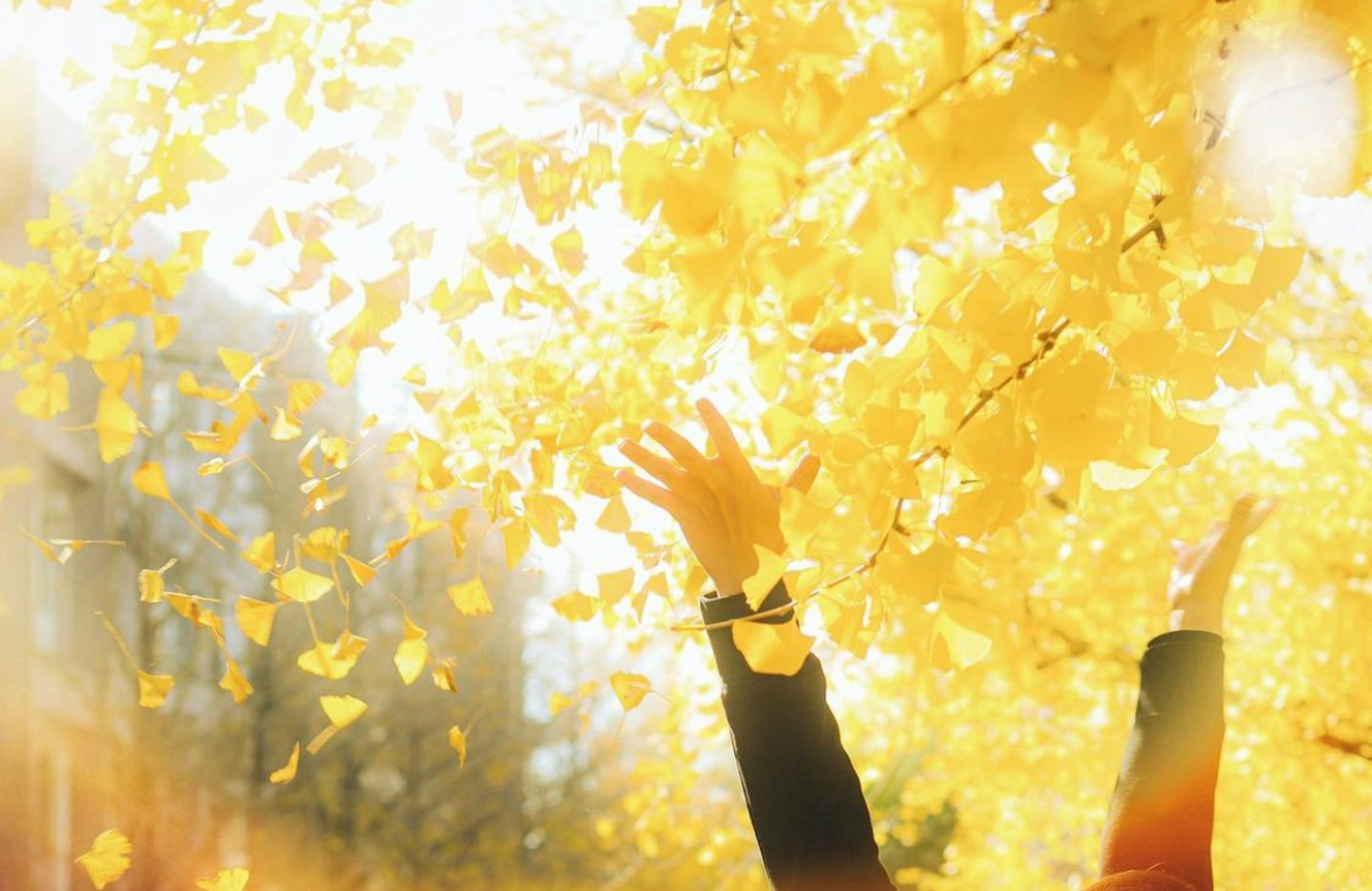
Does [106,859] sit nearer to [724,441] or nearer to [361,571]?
→ [361,571]

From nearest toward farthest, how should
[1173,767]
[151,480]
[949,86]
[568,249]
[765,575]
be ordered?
1. [949,86]
2. [765,575]
3. [151,480]
4. [568,249]
5. [1173,767]

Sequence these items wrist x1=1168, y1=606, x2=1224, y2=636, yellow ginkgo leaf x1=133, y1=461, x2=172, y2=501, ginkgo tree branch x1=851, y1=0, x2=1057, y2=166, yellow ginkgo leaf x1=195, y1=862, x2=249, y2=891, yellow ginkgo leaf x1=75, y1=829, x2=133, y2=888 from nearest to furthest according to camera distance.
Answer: ginkgo tree branch x1=851, y1=0, x2=1057, y2=166
yellow ginkgo leaf x1=133, y1=461, x2=172, y2=501
yellow ginkgo leaf x1=195, y1=862, x2=249, y2=891
yellow ginkgo leaf x1=75, y1=829, x2=133, y2=888
wrist x1=1168, y1=606, x2=1224, y2=636

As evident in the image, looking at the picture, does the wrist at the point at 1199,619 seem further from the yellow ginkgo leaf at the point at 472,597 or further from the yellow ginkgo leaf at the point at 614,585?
the yellow ginkgo leaf at the point at 472,597

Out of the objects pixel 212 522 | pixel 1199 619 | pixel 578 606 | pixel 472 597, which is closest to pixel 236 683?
pixel 212 522

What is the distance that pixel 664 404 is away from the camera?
268cm

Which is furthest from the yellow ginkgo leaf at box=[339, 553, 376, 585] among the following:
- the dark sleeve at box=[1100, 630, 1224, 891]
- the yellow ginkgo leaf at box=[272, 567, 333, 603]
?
the dark sleeve at box=[1100, 630, 1224, 891]

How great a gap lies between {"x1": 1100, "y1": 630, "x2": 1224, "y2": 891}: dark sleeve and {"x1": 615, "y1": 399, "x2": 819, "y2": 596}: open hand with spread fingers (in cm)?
71

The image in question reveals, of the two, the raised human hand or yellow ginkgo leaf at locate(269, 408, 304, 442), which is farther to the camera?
the raised human hand

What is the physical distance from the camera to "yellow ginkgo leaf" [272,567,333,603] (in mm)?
1385

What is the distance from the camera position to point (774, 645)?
965mm

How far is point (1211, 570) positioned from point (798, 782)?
3.40 ft

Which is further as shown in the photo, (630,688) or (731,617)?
(630,688)

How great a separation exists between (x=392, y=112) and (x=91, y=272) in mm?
572

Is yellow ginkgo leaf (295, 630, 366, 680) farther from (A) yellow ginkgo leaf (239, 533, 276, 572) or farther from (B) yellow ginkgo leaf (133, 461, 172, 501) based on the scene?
(B) yellow ginkgo leaf (133, 461, 172, 501)
